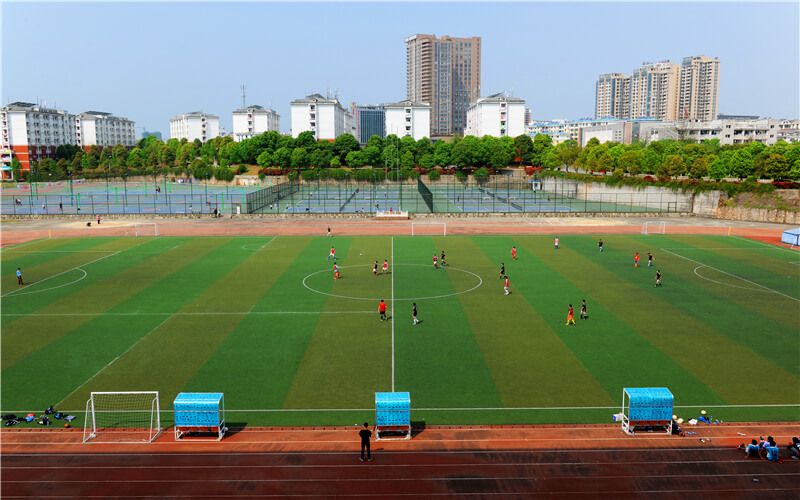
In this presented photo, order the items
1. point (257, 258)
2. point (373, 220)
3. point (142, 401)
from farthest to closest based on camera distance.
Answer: point (373, 220) → point (257, 258) → point (142, 401)

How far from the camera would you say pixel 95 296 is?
39094 millimetres

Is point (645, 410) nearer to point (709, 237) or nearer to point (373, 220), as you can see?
point (709, 237)

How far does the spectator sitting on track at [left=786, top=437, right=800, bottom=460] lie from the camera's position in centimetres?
1820

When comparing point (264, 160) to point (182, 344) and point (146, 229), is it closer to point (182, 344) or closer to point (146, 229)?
→ point (146, 229)

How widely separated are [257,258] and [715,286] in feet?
126

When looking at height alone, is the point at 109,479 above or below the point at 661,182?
below

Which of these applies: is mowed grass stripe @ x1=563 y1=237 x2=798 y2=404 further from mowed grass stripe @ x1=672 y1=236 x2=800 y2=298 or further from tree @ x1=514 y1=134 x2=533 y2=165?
tree @ x1=514 y1=134 x2=533 y2=165

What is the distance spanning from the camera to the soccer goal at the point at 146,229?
68.4 meters

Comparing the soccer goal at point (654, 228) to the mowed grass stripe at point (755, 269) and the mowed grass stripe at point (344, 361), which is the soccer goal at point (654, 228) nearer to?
the mowed grass stripe at point (755, 269)

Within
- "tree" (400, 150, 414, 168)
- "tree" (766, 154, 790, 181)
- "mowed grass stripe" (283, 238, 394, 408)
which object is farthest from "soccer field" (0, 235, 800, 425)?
"tree" (400, 150, 414, 168)

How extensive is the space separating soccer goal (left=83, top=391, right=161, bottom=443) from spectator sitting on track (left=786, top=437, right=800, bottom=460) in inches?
840

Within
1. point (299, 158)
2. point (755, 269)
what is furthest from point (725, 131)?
point (755, 269)

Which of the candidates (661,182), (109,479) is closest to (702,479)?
(109,479)

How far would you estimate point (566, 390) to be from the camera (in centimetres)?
2381
